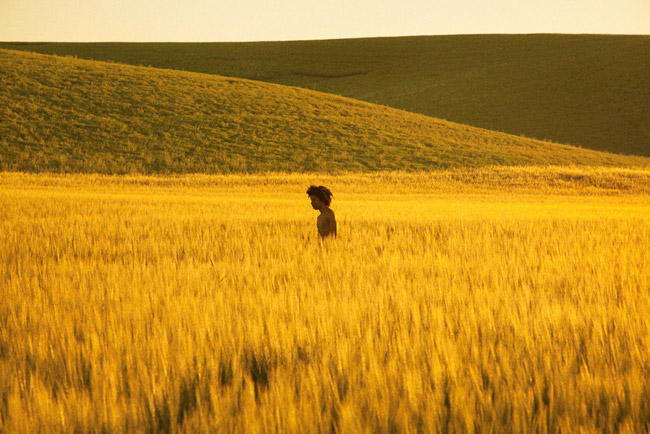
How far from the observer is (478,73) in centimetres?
8369

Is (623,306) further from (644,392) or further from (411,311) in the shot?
(644,392)

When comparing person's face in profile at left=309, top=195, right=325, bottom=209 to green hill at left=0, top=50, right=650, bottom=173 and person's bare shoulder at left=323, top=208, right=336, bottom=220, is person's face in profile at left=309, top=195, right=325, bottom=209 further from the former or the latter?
green hill at left=0, top=50, right=650, bottom=173

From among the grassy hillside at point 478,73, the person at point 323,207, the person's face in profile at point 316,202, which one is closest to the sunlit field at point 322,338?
the person at point 323,207

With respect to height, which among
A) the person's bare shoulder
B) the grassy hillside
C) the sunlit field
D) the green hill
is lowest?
the sunlit field

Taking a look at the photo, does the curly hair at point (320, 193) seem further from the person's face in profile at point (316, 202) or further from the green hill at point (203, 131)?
the green hill at point (203, 131)

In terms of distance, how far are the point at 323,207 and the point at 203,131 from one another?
1451 inches

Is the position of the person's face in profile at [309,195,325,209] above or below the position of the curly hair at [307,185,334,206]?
below

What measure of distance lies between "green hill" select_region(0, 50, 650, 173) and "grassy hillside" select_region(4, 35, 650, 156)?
1336 cm

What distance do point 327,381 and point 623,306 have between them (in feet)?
9.16

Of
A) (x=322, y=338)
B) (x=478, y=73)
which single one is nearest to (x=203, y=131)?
(x=322, y=338)

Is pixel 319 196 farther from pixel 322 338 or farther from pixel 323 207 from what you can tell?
pixel 322 338

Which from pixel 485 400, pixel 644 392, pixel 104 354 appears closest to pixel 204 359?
pixel 104 354

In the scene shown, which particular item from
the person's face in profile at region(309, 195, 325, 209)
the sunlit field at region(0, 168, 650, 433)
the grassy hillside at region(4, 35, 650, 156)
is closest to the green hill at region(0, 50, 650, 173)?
the grassy hillside at region(4, 35, 650, 156)

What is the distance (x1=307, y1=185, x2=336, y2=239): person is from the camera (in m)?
8.16
